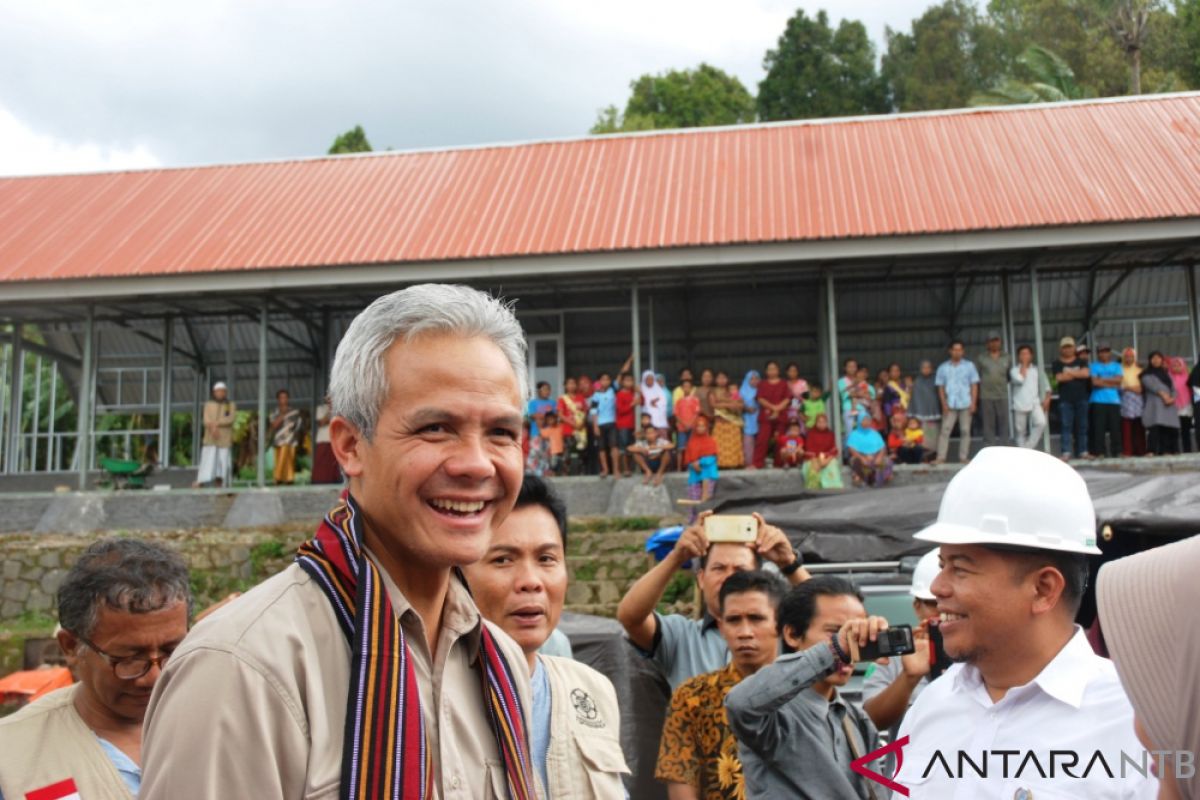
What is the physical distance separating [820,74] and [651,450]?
33231 millimetres

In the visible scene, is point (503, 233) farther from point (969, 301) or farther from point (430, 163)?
point (969, 301)

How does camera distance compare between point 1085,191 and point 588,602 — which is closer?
point 588,602

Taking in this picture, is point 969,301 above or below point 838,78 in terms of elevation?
below

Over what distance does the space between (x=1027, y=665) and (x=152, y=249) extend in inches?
670

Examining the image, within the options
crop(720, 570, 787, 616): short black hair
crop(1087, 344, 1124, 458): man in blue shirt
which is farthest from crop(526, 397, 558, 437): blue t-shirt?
crop(720, 570, 787, 616): short black hair

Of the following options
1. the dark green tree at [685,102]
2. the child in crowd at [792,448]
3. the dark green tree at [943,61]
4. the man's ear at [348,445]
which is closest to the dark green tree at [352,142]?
the dark green tree at [685,102]

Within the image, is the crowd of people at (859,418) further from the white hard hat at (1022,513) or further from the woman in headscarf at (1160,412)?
the white hard hat at (1022,513)

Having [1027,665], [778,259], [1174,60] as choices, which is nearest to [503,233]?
[778,259]

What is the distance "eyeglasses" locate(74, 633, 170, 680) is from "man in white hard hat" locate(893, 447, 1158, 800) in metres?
1.98

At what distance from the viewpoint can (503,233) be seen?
16.6 meters

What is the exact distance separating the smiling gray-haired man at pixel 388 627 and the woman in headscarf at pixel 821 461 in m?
11.9

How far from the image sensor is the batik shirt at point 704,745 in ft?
13.1

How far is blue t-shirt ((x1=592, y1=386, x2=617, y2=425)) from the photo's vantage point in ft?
49.9

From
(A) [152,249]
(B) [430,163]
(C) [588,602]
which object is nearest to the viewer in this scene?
(C) [588,602]
